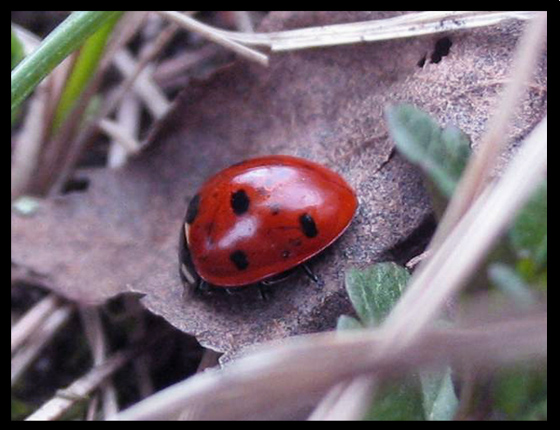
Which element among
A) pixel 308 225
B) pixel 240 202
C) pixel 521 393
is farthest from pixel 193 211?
pixel 521 393

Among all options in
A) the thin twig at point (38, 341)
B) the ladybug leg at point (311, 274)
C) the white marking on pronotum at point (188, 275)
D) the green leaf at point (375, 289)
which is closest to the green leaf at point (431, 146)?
the green leaf at point (375, 289)

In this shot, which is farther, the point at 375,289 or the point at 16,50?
the point at 16,50

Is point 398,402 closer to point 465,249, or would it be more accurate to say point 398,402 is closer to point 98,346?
point 465,249

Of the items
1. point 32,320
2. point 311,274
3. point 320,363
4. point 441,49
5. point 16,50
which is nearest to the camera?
point 320,363

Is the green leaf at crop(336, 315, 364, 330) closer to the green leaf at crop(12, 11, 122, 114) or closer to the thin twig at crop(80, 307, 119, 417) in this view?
the thin twig at crop(80, 307, 119, 417)

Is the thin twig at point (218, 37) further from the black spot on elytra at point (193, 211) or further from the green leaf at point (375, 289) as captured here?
the green leaf at point (375, 289)
